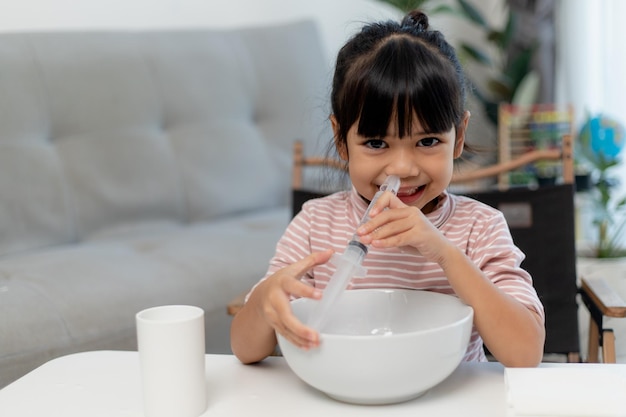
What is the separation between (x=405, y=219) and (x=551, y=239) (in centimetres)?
91

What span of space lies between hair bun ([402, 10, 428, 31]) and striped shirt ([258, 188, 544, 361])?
0.74 ft

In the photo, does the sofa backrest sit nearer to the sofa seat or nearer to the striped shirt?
the sofa seat

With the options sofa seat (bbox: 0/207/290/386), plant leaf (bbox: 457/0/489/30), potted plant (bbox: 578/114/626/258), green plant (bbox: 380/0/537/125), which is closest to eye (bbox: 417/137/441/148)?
sofa seat (bbox: 0/207/290/386)

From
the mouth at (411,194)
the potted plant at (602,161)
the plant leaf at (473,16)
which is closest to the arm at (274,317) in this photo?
the mouth at (411,194)

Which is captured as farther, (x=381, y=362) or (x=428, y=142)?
(x=428, y=142)

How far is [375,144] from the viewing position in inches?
37.6

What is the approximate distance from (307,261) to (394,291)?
0.14 meters

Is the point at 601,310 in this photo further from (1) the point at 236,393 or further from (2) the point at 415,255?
(1) the point at 236,393

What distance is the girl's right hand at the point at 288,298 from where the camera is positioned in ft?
2.39

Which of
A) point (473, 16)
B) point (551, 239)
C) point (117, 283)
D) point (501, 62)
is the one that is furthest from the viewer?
point (501, 62)

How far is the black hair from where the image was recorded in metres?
0.93

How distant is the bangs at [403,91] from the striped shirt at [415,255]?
5.8 inches

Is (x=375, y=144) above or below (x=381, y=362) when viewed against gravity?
above

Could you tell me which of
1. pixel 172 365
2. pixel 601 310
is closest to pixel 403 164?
pixel 172 365
